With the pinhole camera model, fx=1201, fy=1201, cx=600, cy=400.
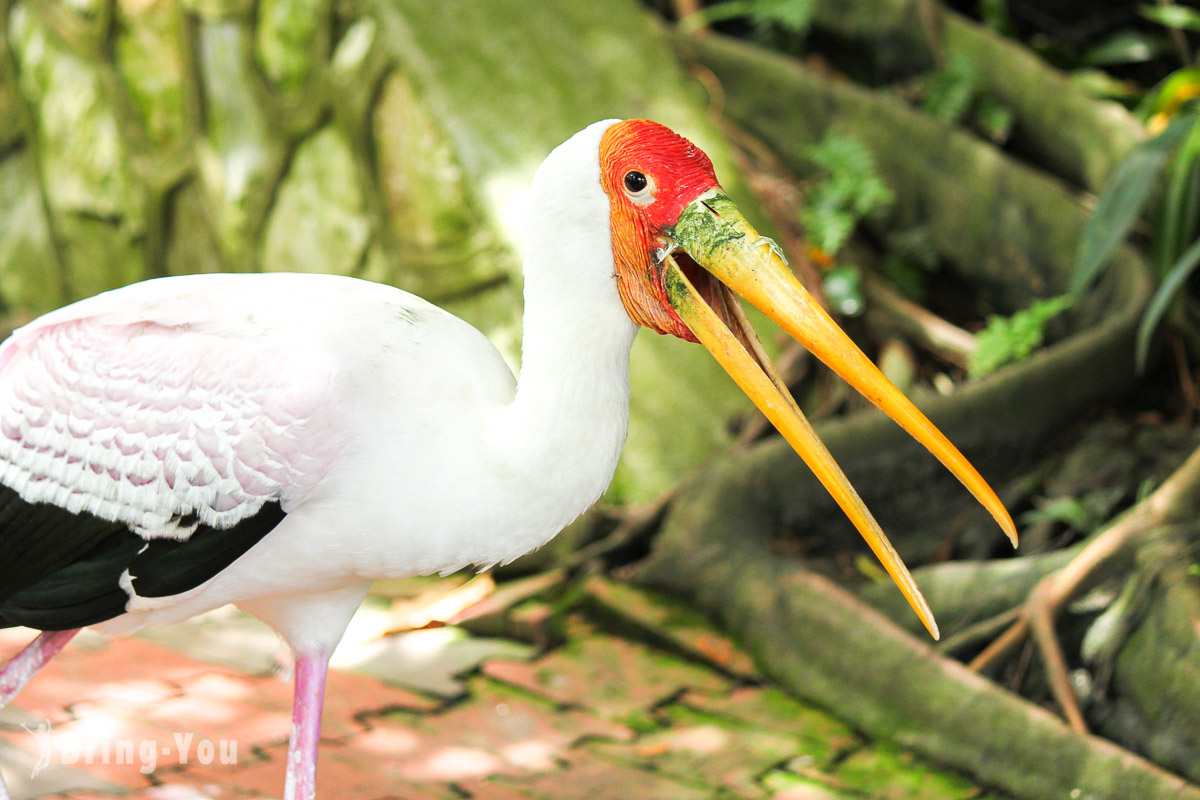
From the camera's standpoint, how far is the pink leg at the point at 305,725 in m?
2.31

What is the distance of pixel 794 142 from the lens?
16.1ft

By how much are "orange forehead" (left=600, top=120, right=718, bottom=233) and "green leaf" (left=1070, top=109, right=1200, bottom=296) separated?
6.96ft

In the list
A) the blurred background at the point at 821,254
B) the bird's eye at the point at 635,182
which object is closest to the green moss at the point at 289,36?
the blurred background at the point at 821,254

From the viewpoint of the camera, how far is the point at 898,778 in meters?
3.09

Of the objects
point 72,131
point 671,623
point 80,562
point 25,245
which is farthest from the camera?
point 25,245

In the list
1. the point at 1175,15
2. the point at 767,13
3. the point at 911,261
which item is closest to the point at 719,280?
the point at 911,261

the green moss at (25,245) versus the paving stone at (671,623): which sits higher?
the green moss at (25,245)

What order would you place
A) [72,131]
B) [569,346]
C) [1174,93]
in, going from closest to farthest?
1. [569,346]
2. [1174,93]
3. [72,131]

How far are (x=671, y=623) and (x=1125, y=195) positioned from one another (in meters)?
1.87

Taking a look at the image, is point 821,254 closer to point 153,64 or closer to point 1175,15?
point 1175,15

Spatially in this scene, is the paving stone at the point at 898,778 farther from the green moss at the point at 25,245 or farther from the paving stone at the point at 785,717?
the green moss at the point at 25,245

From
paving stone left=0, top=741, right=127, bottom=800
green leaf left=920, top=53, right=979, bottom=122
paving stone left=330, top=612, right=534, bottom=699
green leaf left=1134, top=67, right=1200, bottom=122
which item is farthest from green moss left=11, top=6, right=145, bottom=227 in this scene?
green leaf left=1134, top=67, right=1200, bottom=122

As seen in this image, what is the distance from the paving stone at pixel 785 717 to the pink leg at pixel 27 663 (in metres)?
1.75

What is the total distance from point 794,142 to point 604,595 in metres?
2.15
